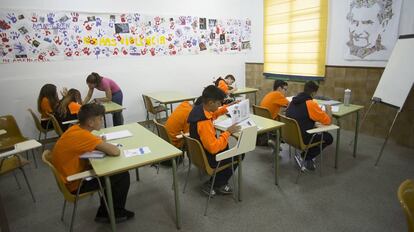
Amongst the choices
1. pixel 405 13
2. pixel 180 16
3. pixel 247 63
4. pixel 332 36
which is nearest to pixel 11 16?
pixel 180 16

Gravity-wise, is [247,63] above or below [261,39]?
below

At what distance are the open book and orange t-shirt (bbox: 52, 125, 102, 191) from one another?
128cm

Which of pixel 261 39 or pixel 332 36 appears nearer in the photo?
pixel 332 36

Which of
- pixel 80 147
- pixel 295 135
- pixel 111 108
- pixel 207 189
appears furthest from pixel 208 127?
pixel 111 108

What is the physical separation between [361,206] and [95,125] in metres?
2.58

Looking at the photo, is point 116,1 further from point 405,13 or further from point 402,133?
point 402,133

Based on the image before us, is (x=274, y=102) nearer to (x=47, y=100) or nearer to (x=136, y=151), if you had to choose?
(x=136, y=151)

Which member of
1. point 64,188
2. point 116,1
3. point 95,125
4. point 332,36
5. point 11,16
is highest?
point 116,1

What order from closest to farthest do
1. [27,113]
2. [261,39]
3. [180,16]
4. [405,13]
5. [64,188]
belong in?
[64,188]
[405,13]
[27,113]
[180,16]
[261,39]

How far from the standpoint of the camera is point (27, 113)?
4.54m

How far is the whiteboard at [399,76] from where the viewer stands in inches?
125

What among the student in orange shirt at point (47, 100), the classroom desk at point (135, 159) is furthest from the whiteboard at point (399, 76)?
the student in orange shirt at point (47, 100)

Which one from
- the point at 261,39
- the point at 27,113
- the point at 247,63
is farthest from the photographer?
A: the point at 247,63

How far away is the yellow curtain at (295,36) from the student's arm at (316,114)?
2.31 metres
